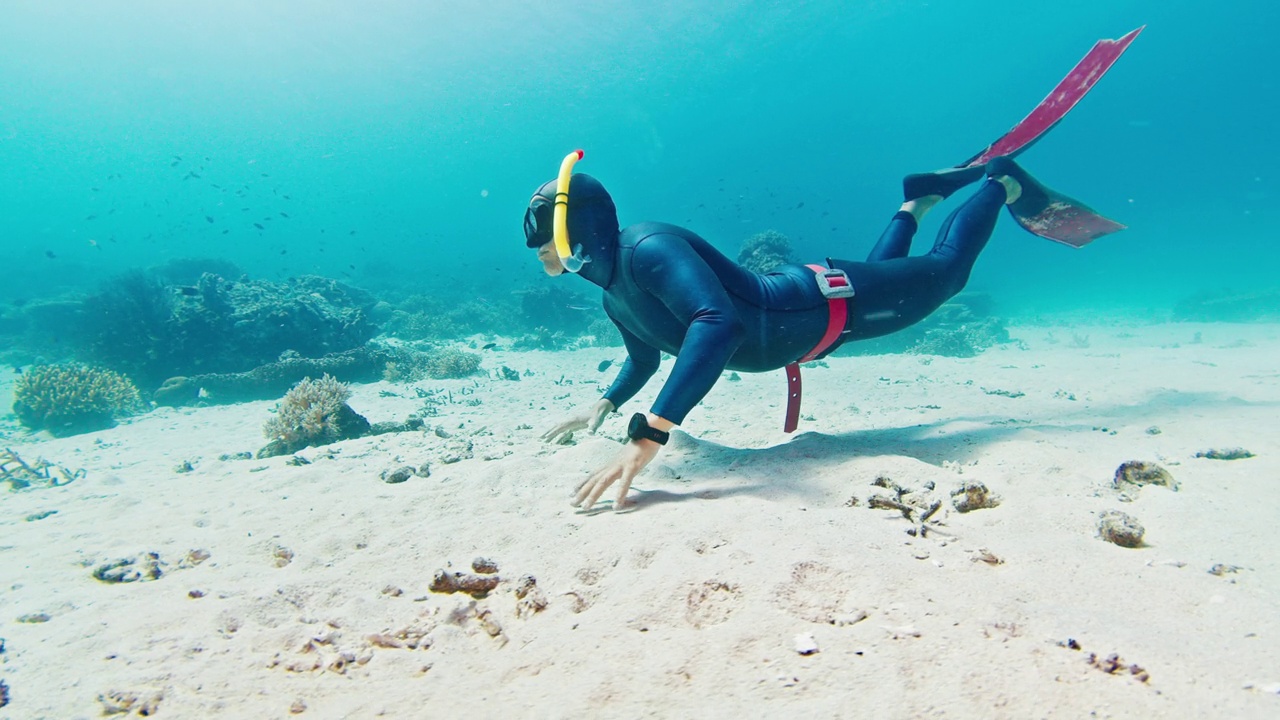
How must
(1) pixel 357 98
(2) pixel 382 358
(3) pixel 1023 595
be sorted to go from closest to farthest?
(3) pixel 1023 595
(2) pixel 382 358
(1) pixel 357 98

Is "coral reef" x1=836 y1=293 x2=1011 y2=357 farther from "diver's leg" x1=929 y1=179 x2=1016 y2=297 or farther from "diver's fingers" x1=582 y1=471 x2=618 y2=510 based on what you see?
"diver's fingers" x1=582 y1=471 x2=618 y2=510

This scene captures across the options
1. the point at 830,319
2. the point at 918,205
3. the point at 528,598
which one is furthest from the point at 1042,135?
the point at 528,598

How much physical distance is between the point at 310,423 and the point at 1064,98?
8.56 meters

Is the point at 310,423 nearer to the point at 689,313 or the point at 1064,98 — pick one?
Answer: the point at 689,313

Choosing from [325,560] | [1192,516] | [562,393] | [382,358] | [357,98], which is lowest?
[325,560]

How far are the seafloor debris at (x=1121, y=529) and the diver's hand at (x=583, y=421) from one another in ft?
9.71

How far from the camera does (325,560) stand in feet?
7.98

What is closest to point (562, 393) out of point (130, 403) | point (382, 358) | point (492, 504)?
point (382, 358)

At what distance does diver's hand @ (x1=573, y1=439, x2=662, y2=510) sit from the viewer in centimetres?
255

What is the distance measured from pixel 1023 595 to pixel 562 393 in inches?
298

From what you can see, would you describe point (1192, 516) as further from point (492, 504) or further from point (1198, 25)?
point (1198, 25)

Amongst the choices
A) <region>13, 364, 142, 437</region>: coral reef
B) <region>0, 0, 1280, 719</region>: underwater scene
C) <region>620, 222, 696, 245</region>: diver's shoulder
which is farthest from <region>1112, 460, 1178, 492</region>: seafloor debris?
<region>13, 364, 142, 437</region>: coral reef

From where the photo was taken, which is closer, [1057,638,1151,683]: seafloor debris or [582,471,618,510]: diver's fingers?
[1057,638,1151,683]: seafloor debris

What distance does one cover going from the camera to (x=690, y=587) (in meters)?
1.62
